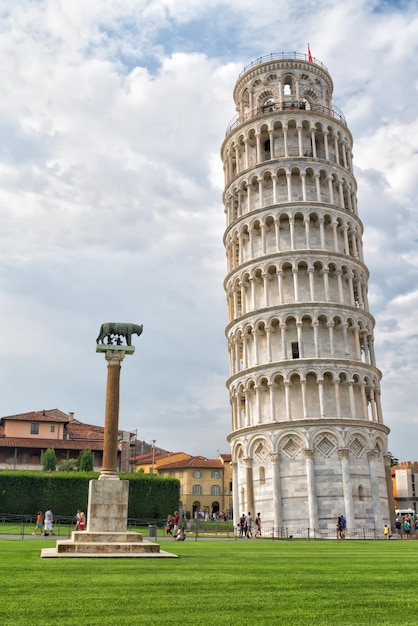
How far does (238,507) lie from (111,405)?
1308 inches

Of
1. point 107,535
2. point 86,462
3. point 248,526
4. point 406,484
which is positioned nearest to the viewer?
point 107,535

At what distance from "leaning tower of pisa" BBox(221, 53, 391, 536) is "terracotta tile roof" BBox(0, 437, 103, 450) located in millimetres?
28322

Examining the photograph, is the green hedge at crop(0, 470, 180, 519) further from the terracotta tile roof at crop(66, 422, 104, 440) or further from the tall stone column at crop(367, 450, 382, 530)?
the terracotta tile roof at crop(66, 422, 104, 440)

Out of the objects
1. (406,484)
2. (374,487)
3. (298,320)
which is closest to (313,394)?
(298,320)

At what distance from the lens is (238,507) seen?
5338 cm

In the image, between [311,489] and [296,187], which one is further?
[296,187]

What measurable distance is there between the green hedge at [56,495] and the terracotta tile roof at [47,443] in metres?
22.9

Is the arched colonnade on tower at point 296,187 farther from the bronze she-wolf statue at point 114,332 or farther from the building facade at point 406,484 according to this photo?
the building facade at point 406,484

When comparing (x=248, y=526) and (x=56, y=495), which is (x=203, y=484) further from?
(x=248, y=526)

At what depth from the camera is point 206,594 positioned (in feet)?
33.5

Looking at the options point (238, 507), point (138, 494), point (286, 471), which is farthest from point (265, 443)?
point (138, 494)

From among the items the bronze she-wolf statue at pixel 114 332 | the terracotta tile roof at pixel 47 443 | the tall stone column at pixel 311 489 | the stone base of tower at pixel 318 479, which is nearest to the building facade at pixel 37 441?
the terracotta tile roof at pixel 47 443

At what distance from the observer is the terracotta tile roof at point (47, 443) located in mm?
76375

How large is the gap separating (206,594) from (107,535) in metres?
11.6
